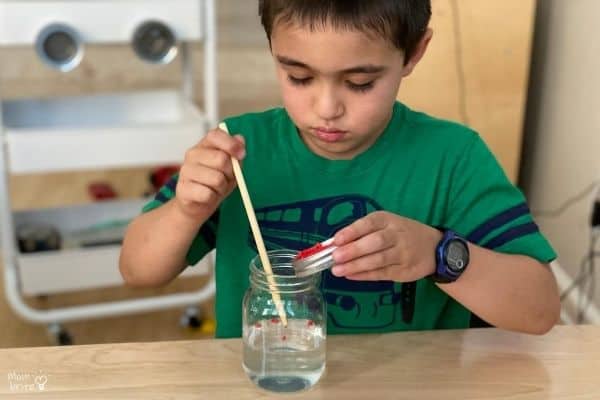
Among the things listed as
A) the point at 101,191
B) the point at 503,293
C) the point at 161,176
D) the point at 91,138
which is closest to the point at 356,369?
the point at 503,293

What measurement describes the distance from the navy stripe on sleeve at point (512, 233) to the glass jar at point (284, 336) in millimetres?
253

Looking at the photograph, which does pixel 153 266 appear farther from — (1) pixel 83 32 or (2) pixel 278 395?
(1) pixel 83 32

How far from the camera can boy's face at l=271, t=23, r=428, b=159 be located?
704 millimetres

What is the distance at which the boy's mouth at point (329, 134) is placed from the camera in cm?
76

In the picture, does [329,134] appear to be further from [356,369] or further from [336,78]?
[356,369]

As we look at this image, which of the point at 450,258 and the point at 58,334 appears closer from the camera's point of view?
the point at 450,258

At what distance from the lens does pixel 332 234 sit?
0.86 metres

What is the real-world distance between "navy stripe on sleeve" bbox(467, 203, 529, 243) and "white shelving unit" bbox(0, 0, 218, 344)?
0.88 meters

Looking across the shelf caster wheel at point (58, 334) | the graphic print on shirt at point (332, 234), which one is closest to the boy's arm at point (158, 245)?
the graphic print on shirt at point (332, 234)

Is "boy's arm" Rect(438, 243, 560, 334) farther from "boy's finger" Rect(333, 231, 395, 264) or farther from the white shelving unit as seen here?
the white shelving unit

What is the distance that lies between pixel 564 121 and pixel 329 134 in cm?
127

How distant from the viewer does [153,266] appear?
32.0 inches

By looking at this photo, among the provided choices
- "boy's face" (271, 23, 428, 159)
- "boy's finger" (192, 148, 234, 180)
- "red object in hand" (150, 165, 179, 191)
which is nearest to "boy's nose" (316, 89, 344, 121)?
"boy's face" (271, 23, 428, 159)

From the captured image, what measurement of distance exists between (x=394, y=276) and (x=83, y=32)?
1029 mm
